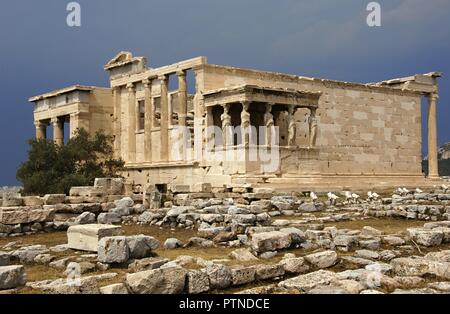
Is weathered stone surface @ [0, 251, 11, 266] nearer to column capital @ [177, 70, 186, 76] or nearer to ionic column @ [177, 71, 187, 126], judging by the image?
ionic column @ [177, 71, 187, 126]

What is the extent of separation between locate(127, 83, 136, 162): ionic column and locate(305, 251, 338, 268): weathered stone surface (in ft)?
77.1

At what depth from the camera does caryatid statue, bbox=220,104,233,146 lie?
79.5 ft

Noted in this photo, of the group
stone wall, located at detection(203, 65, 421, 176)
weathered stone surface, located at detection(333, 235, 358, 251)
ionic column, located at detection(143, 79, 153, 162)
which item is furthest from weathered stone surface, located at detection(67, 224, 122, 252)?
ionic column, located at detection(143, 79, 153, 162)

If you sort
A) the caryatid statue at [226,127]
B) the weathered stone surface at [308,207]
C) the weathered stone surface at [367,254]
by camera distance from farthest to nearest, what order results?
the caryatid statue at [226,127], the weathered stone surface at [308,207], the weathered stone surface at [367,254]

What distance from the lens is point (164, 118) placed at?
93.9 ft

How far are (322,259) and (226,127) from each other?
16523mm

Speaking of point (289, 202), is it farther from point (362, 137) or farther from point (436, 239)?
point (362, 137)

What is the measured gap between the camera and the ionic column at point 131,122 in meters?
30.8

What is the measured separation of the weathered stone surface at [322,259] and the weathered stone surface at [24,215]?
845cm

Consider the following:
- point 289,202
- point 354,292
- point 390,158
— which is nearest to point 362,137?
point 390,158

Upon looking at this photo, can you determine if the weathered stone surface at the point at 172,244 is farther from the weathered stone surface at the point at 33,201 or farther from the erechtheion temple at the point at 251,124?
the erechtheion temple at the point at 251,124

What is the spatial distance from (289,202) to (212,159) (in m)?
9.49

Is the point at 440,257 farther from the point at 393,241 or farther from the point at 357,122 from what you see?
the point at 357,122

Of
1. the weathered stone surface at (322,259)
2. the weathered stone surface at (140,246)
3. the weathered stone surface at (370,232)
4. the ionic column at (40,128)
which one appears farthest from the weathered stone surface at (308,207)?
the ionic column at (40,128)
